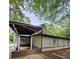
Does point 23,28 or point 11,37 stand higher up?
point 23,28

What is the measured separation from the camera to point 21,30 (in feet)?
5.97

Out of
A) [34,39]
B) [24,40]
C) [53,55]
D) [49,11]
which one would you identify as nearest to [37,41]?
[34,39]

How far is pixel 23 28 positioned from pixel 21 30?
0.11ft

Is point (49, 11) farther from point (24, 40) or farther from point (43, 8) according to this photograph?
point (24, 40)

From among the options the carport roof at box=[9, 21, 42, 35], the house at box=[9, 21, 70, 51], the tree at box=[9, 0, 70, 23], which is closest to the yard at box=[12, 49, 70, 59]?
the house at box=[9, 21, 70, 51]

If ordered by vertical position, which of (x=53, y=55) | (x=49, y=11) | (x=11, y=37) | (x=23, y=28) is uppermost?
(x=49, y=11)

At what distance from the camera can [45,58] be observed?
1904 mm

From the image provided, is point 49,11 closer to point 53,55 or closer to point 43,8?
point 43,8

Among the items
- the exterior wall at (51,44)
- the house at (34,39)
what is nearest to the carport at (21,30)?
the house at (34,39)

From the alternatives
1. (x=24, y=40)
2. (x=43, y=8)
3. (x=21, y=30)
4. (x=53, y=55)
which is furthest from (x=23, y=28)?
(x=53, y=55)

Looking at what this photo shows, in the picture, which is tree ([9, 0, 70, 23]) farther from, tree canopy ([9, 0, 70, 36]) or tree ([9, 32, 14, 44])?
tree ([9, 32, 14, 44])

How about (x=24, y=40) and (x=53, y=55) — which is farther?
(x=53, y=55)
